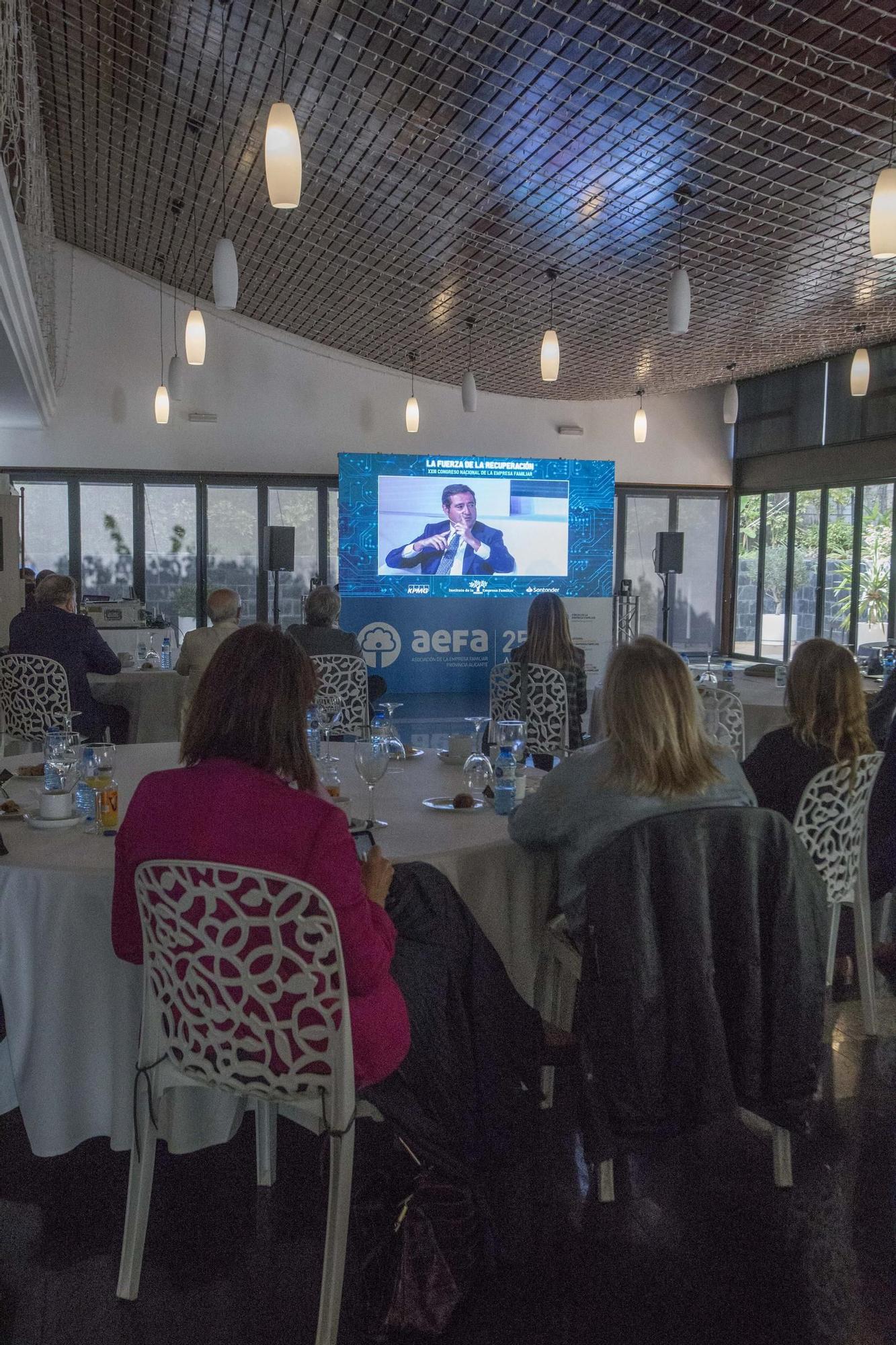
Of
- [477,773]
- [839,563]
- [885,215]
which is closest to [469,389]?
[839,563]

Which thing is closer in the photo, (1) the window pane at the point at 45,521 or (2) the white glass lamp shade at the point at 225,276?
(2) the white glass lamp shade at the point at 225,276

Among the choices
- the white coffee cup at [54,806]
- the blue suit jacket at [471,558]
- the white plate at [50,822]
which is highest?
the blue suit jacket at [471,558]

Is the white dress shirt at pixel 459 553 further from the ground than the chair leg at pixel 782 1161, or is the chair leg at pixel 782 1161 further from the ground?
the white dress shirt at pixel 459 553

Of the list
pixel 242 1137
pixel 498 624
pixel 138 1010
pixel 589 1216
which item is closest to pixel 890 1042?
pixel 589 1216

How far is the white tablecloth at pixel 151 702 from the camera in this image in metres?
6.79

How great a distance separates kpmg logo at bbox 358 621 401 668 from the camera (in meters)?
11.7

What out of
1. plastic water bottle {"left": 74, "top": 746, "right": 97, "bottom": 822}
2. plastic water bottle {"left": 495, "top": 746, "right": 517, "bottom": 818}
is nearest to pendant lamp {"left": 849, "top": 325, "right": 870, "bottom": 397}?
plastic water bottle {"left": 495, "top": 746, "right": 517, "bottom": 818}

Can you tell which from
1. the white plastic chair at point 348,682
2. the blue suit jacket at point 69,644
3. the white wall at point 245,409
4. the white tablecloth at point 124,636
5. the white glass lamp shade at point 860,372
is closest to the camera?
the blue suit jacket at point 69,644

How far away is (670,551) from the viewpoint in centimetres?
1271

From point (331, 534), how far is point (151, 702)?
6.71 m

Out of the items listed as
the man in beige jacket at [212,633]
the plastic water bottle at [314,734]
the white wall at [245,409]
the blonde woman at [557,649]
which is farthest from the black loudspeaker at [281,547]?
the plastic water bottle at [314,734]

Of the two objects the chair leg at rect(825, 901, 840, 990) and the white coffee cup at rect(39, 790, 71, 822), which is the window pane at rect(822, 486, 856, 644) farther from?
the white coffee cup at rect(39, 790, 71, 822)

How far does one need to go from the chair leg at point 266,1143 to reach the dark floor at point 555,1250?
4 cm

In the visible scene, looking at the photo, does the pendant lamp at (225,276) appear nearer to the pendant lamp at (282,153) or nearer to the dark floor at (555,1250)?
the pendant lamp at (282,153)
